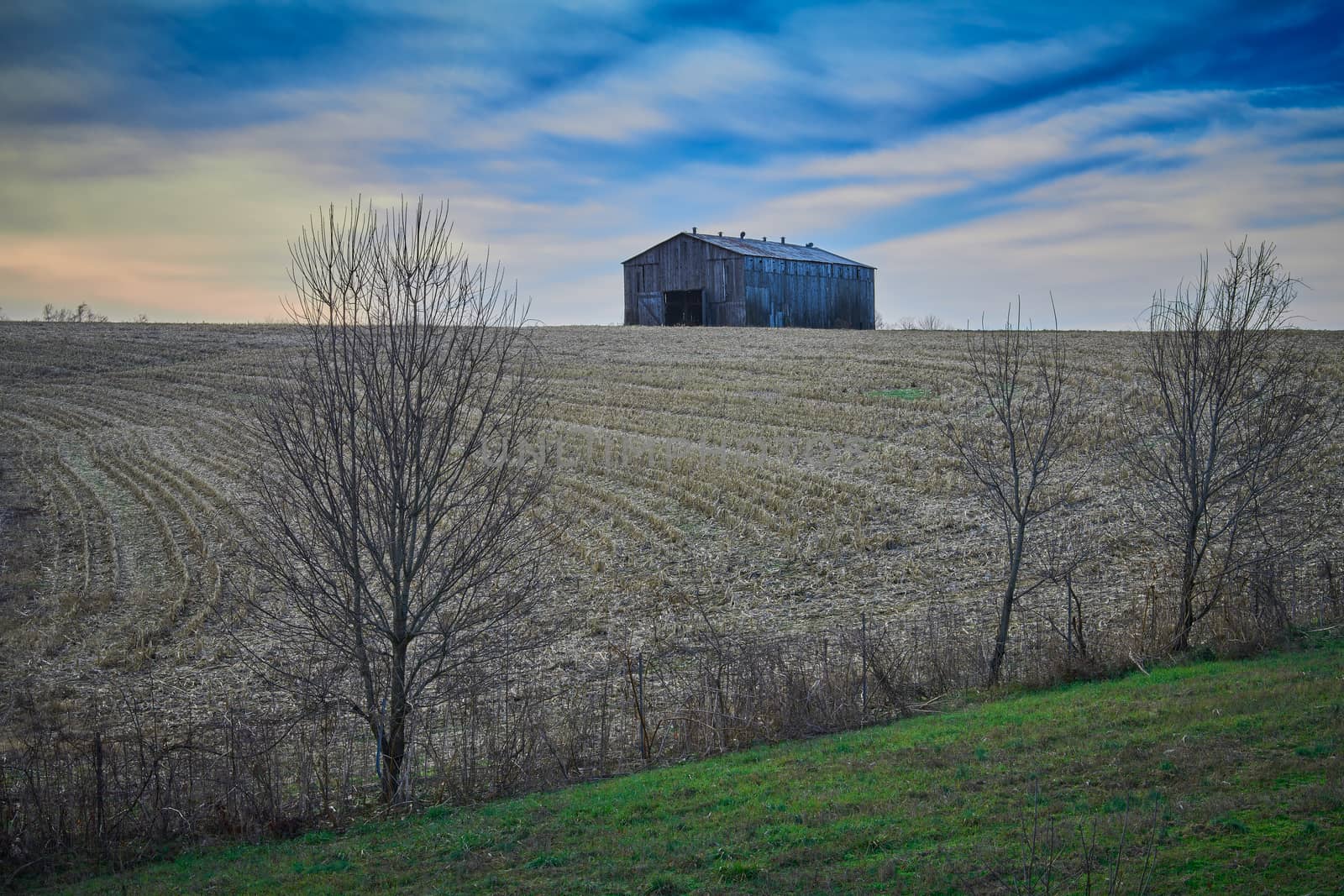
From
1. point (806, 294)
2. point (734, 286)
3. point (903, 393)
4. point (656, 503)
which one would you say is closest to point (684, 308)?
point (734, 286)

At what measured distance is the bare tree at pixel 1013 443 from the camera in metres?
14.4

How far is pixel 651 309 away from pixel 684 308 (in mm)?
2261

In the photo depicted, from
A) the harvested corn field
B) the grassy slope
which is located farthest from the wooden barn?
the grassy slope

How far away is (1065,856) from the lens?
6.99m

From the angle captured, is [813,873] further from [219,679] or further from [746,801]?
[219,679]

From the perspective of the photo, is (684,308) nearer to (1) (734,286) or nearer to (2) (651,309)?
(2) (651,309)

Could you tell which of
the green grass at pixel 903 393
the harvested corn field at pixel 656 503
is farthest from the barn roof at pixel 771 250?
the green grass at pixel 903 393

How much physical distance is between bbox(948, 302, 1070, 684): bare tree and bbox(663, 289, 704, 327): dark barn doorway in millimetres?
22694

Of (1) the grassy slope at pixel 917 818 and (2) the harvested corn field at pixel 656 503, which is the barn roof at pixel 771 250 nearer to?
(2) the harvested corn field at pixel 656 503

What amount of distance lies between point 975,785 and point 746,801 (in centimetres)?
223

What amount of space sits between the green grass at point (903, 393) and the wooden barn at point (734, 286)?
22431 millimetres

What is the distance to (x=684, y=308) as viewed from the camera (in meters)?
60.3

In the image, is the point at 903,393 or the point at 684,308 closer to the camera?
the point at 903,393

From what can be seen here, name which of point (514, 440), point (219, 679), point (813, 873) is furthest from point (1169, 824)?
point (219, 679)
